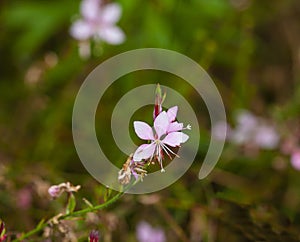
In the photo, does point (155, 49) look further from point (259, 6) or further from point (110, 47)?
point (259, 6)

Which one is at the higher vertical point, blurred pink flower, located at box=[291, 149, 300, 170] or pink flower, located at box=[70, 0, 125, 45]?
pink flower, located at box=[70, 0, 125, 45]

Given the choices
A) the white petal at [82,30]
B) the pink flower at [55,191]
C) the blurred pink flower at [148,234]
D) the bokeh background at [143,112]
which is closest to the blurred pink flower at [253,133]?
the bokeh background at [143,112]

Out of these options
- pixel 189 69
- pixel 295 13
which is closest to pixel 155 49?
pixel 189 69

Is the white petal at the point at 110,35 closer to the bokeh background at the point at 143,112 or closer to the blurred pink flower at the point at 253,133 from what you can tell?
the bokeh background at the point at 143,112

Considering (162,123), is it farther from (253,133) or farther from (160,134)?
(253,133)

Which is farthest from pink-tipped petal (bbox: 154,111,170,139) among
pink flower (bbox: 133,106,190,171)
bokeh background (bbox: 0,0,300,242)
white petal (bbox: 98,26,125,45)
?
white petal (bbox: 98,26,125,45)

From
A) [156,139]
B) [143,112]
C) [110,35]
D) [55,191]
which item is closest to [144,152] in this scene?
[156,139]

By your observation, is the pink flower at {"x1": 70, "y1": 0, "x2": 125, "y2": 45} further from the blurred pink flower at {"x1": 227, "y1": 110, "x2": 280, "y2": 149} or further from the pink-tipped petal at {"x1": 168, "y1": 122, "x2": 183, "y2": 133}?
the pink-tipped petal at {"x1": 168, "y1": 122, "x2": 183, "y2": 133}

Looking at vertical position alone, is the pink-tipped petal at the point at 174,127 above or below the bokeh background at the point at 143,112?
below
